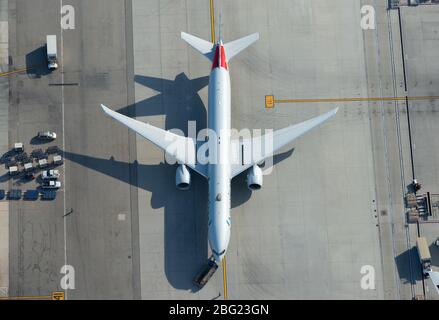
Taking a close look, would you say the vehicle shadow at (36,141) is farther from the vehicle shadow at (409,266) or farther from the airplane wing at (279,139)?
the vehicle shadow at (409,266)

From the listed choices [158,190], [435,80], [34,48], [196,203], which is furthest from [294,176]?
[34,48]

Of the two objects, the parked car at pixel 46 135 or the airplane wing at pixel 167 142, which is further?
the parked car at pixel 46 135

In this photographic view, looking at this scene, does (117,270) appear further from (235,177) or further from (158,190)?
(235,177)

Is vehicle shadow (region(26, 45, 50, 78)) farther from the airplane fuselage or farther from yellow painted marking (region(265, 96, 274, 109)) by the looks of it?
yellow painted marking (region(265, 96, 274, 109))

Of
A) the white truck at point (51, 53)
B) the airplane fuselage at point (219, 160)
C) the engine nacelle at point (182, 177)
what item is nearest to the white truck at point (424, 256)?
the airplane fuselage at point (219, 160)

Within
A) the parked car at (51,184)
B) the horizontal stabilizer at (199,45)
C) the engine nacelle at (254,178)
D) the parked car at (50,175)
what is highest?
the horizontal stabilizer at (199,45)

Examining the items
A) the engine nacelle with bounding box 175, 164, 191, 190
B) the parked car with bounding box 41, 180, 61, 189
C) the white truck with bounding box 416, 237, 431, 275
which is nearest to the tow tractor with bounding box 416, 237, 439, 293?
the white truck with bounding box 416, 237, 431, 275

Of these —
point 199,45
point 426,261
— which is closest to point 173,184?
point 199,45
